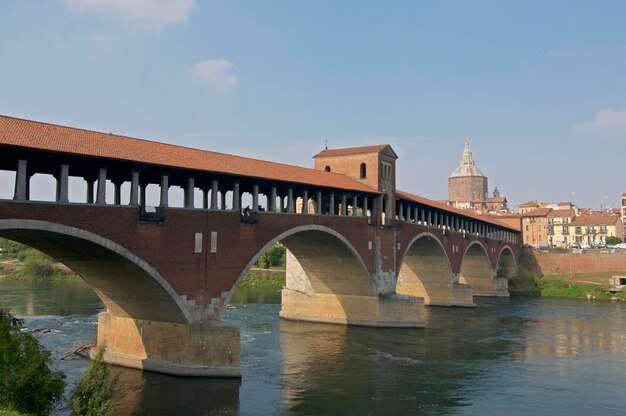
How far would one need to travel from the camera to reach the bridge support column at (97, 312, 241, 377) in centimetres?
2584

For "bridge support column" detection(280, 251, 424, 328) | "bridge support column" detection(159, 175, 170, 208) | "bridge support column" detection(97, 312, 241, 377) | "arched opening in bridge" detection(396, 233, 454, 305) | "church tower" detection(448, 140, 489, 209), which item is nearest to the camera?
"bridge support column" detection(159, 175, 170, 208)

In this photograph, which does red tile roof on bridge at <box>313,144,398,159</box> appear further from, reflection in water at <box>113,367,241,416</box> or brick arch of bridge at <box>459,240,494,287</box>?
brick arch of bridge at <box>459,240,494,287</box>

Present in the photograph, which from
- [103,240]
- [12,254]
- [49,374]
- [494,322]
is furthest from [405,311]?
Answer: [12,254]

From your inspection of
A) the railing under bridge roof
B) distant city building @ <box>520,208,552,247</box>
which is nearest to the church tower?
distant city building @ <box>520,208,552,247</box>

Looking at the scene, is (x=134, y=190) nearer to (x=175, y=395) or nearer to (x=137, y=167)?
(x=137, y=167)

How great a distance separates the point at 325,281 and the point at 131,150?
23.4m

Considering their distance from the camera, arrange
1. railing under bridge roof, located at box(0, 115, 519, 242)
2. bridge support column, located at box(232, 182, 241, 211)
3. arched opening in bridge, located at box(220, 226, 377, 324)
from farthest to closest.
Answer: arched opening in bridge, located at box(220, 226, 377, 324) → bridge support column, located at box(232, 182, 241, 211) → railing under bridge roof, located at box(0, 115, 519, 242)

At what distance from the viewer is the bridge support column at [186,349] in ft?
84.8

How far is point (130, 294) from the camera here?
2633cm

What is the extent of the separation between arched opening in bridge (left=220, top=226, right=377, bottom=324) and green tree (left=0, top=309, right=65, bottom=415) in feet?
76.0

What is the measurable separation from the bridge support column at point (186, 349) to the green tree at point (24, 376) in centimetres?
957

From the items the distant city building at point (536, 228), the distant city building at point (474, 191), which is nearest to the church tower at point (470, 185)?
the distant city building at point (474, 191)

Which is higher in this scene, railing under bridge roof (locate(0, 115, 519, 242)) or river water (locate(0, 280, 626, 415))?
railing under bridge roof (locate(0, 115, 519, 242))

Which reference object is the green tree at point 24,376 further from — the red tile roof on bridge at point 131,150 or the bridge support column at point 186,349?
the bridge support column at point 186,349
